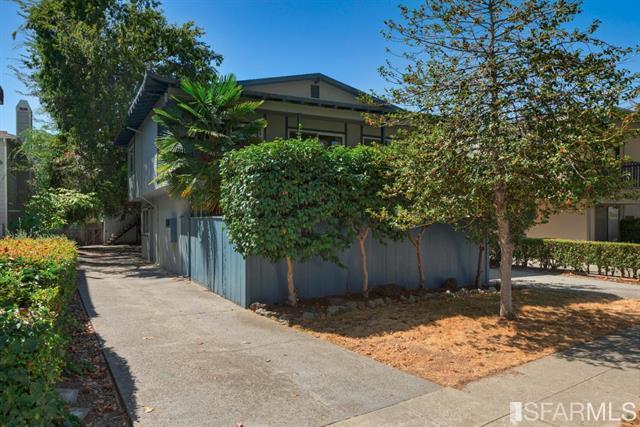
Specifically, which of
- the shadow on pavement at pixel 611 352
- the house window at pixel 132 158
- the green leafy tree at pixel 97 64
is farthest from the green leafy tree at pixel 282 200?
the green leafy tree at pixel 97 64

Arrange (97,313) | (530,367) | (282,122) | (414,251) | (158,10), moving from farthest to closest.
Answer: (158,10)
(282,122)
(414,251)
(97,313)
(530,367)

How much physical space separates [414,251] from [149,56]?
17511mm

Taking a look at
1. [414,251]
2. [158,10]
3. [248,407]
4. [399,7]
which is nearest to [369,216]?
[414,251]

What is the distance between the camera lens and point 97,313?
771cm

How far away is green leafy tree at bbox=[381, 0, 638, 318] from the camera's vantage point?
5.48 m

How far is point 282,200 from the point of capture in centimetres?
733

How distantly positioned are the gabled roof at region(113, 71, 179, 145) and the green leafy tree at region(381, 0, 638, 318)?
22.0 feet

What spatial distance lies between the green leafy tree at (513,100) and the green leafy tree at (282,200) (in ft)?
5.78

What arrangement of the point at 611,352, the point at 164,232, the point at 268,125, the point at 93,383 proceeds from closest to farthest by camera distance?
the point at 93,383 < the point at 611,352 < the point at 268,125 < the point at 164,232

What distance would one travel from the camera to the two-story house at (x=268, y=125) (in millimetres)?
12383

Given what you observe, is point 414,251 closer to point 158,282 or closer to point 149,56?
point 158,282

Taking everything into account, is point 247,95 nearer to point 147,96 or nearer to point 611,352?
point 147,96

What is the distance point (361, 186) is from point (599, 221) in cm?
1679

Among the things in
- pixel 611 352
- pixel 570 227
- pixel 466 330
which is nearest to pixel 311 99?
pixel 466 330
